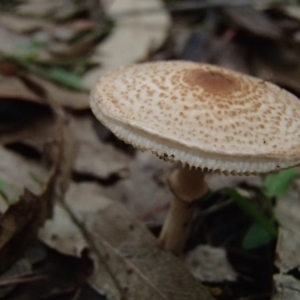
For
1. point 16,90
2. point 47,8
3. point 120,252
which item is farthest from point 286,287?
point 47,8

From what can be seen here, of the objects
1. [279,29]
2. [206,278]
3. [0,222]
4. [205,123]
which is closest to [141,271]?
[206,278]

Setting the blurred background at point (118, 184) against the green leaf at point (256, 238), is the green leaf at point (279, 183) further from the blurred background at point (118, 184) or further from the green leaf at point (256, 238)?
the green leaf at point (256, 238)

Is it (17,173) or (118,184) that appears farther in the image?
(118,184)

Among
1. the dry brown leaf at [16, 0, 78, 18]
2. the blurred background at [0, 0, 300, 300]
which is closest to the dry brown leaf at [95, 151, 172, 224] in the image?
the blurred background at [0, 0, 300, 300]

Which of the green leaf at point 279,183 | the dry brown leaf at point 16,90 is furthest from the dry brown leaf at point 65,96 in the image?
the green leaf at point 279,183

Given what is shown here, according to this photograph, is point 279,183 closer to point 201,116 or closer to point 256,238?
point 256,238

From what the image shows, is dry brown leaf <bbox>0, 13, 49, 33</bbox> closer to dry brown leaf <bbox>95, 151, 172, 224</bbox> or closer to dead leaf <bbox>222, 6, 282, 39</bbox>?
dead leaf <bbox>222, 6, 282, 39</bbox>

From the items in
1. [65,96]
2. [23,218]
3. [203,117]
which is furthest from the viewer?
[65,96]
